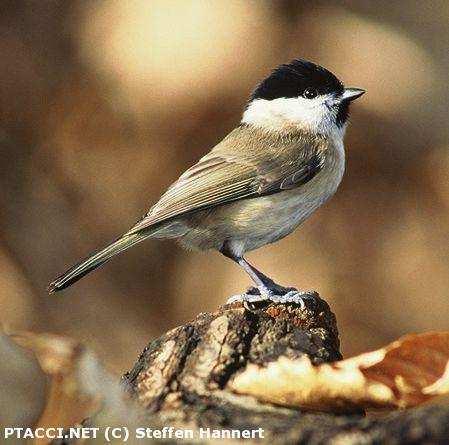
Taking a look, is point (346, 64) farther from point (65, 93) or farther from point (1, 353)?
point (1, 353)

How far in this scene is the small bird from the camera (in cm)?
296

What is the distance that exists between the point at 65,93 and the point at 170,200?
4.54 ft

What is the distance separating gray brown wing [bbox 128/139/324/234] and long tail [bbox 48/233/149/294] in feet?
0.13

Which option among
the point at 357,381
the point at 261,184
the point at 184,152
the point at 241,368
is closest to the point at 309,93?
the point at 261,184

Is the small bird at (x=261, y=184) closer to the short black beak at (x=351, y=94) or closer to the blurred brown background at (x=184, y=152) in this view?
the short black beak at (x=351, y=94)

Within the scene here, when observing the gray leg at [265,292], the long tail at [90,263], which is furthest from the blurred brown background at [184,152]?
the long tail at [90,263]

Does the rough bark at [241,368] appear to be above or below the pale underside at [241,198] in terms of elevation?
above

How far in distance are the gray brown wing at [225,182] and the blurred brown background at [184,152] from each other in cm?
88

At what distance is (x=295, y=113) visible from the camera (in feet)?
11.1

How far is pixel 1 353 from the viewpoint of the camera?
4.76 ft

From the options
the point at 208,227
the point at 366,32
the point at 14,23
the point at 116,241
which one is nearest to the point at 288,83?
the point at 208,227

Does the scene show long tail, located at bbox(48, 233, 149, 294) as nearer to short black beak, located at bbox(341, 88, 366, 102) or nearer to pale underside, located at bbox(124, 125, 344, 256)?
pale underside, located at bbox(124, 125, 344, 256)

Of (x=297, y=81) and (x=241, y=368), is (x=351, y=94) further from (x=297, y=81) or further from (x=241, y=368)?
(x=241, y=368)

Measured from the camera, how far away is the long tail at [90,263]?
282 cm
